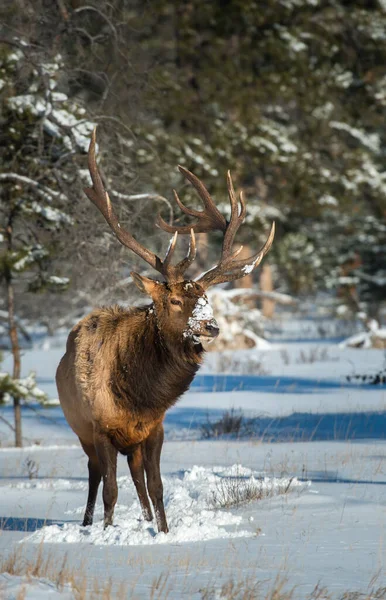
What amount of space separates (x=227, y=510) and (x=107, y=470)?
0.97 meters

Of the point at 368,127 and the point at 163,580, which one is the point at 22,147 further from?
the point at 368,127

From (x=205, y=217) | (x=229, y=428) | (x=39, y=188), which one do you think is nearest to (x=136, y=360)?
(x=205, y=217)

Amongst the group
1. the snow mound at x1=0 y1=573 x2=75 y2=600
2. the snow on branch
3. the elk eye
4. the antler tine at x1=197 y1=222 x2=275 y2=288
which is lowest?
the snow mound at x1=0 y1=573 x2=75 y2=600

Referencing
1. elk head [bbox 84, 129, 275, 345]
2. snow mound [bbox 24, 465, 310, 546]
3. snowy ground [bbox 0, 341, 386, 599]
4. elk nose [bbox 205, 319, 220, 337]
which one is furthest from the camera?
elk head [bbox 84, 129, 275, 345]

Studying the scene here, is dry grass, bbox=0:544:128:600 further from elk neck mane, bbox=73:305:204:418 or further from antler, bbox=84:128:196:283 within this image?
antler, bbox=84:128:196:283

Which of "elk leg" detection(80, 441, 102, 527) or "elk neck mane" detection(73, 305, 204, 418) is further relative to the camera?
"elk leg" detection(80, 441, 102, 527)

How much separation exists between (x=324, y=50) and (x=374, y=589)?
76.7 ft

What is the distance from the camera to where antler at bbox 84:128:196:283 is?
270 inches

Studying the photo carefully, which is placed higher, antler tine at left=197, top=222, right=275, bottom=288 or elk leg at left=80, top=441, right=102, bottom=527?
antler tine at left=197, top=222, right=275, bottom=288

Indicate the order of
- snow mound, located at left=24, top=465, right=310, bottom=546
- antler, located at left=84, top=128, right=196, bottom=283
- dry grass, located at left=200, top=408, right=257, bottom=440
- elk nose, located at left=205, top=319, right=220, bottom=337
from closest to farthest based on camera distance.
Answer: snow mound, located at left=24, top=465, right=310, bottom=546, elk nose, located at left=205, top=319, right=220, bottom=337, antler, located at left=84, top=128, right=196, bottom=283, dry grass, located at left=200, top=408, right=257, bottom=440

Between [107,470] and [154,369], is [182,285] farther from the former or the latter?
[107,470]

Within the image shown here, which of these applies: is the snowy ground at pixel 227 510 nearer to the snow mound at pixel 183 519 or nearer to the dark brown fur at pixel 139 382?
the snow mound at pixel 183 519

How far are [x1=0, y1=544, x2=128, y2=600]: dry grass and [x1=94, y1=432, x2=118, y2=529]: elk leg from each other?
1.11 metres

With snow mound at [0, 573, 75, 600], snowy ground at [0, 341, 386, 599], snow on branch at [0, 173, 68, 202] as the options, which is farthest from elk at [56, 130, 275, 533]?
snow on branch at [0, 173, 68, 202]
